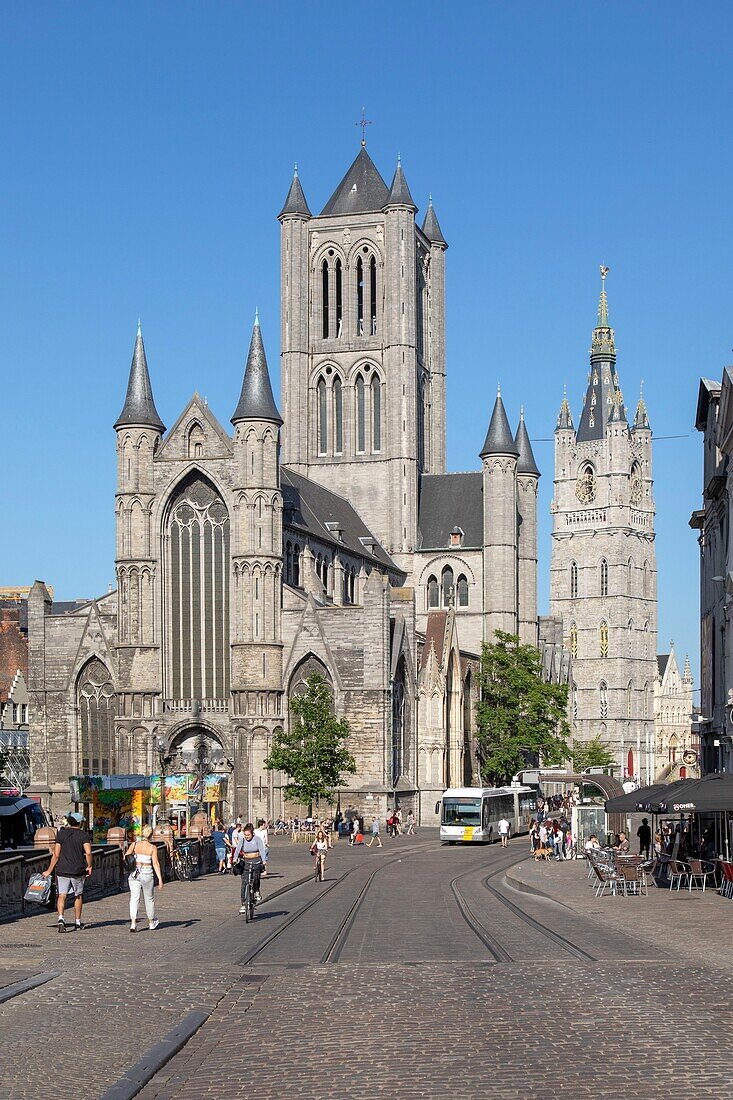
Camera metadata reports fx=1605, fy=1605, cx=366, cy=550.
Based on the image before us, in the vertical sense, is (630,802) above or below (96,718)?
above

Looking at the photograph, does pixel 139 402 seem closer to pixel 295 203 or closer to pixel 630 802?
Answer: pixel 295 203

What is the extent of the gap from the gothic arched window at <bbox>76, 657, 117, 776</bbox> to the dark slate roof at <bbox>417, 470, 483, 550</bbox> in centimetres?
2620


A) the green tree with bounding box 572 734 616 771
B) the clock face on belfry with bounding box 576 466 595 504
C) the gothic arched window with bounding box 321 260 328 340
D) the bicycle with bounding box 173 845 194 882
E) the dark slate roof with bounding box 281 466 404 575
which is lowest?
the green tree with bounding box 572 734 616 771

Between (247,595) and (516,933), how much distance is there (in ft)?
166

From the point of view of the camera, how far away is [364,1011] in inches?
536

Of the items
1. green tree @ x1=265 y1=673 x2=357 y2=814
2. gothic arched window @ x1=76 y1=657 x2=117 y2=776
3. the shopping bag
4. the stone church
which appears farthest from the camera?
gothic arched window @ x1=76 y1=657 x2=117 y2=776

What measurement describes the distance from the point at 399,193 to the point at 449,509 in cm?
1898

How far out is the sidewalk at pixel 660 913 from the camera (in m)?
19.4

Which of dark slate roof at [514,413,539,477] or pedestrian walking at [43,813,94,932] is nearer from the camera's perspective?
pedestrian walking at [43,813,94,932]

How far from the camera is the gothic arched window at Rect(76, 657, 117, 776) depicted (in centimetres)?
7450

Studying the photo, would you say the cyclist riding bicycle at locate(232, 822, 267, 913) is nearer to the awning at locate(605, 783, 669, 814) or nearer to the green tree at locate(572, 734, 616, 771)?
the awning at locate(605, 783, 669, 814)

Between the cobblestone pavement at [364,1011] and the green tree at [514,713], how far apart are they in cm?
6111

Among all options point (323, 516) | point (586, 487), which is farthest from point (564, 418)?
point (323, 516)

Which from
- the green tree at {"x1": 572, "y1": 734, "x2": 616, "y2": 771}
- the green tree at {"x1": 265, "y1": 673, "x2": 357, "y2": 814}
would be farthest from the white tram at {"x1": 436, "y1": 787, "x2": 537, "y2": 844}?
the green tree at {"x1": 572, "y1": 734, "x2": 616, "y2": 771}
